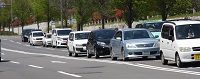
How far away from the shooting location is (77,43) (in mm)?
34719

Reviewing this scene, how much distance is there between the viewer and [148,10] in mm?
47750

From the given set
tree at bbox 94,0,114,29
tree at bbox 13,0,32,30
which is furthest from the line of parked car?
tree at bbox 13,0,32,30

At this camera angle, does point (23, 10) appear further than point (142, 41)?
Yes

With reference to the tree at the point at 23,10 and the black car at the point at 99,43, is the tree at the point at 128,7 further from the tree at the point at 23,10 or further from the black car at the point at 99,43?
the tree at the point at 23,10

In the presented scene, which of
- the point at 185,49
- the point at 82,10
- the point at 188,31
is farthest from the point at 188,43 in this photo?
the point at 82,10

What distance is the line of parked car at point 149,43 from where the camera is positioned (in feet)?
64.2

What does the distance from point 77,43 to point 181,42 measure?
15638mm

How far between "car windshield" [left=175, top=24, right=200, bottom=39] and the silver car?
177 inches

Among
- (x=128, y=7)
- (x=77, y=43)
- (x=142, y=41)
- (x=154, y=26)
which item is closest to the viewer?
(x=142, y=41)

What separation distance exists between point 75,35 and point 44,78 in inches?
733

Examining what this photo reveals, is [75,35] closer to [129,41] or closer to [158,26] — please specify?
[158,26]

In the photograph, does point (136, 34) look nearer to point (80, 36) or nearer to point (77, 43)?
point (77, 43)

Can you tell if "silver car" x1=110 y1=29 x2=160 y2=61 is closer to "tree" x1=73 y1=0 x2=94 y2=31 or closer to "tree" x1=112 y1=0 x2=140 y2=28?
"tree" x1=112 y1=0 x2=140 y2=28

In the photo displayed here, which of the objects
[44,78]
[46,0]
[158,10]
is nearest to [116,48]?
[44,78]
